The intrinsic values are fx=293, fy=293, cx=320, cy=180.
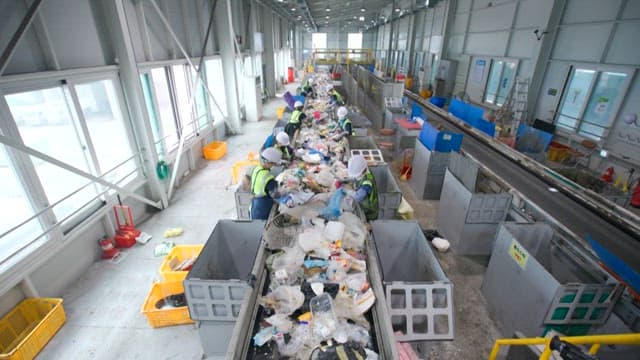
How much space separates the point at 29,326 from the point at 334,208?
3613 millimetres

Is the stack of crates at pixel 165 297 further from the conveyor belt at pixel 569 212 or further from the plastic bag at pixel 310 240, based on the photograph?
the conveyor belt at pixel 569 212

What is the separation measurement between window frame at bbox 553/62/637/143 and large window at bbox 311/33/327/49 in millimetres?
34162

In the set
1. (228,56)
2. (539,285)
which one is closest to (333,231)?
(539,285)

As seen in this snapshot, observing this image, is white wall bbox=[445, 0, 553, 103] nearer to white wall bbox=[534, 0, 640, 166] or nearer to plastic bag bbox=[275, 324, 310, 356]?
white wall bbox=[534, 0, 640, 166]

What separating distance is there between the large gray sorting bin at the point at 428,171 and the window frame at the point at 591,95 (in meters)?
3.86

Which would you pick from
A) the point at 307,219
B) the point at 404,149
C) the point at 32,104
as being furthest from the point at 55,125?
the point at 404,149

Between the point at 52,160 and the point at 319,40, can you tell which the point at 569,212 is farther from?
the point at 319,40

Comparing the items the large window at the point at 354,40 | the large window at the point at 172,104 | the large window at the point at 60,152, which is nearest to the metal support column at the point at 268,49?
the large window at the point at 172,104

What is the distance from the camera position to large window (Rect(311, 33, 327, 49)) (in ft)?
124

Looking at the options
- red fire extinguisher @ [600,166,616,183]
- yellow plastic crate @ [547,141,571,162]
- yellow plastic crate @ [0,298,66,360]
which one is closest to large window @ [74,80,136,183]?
yellow plastic crate @ [0,298,66,360]

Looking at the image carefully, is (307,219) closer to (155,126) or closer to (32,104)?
(32,104)

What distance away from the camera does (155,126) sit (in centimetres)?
598

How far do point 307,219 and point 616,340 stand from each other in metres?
2.40

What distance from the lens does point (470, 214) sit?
13.9 feet
